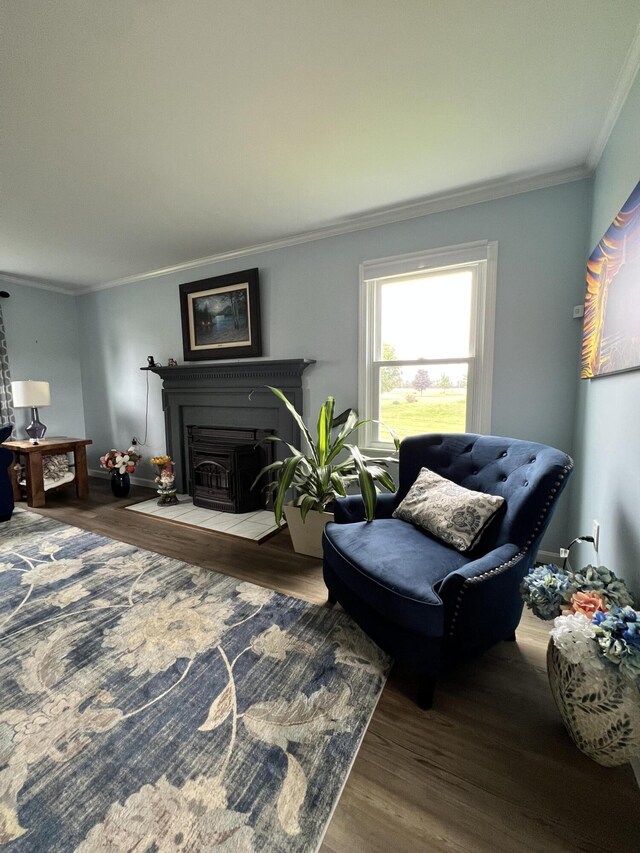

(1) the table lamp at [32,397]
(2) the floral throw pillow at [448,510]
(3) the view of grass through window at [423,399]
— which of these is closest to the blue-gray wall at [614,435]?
(2) the floral throw pillow at [448,510]

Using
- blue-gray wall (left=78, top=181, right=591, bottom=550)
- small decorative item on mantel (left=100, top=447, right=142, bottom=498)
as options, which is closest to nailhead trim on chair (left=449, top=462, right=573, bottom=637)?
blue-gray wall (left=78, top=181, right=591, bottom=550)

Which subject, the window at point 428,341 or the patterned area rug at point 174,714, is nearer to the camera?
the patterned area rug at point 174,714

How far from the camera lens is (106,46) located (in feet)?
4.32

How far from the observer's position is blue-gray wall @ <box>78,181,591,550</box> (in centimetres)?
222

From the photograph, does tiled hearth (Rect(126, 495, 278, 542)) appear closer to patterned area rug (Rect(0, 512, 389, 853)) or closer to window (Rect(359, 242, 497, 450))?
patterned area rug (Rect(0, 512, 389, 853))

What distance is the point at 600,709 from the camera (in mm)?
1036

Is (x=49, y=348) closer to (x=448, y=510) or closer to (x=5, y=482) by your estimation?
Result: (x=5, y=482)

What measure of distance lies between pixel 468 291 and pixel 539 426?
1069 mm

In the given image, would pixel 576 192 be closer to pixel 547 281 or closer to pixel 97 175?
pixel 547 281

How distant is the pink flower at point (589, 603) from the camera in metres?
1.09

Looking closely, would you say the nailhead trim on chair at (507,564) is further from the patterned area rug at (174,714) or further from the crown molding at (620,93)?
the crown molding at (620,93)

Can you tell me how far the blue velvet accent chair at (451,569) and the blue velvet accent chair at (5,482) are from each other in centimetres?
317

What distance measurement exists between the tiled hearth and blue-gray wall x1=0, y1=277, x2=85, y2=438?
6.58 feet

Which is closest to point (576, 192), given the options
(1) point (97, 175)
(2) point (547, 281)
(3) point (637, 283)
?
(2) point (547, 281)
